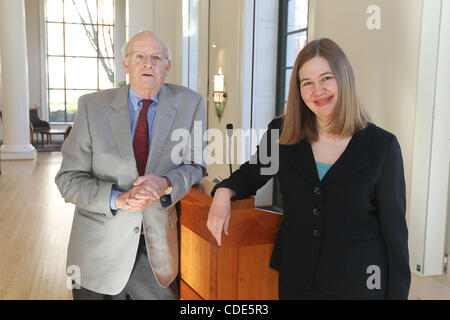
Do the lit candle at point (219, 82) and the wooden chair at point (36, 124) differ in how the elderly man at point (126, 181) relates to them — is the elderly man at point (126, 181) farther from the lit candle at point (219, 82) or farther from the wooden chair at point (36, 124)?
the wooden chair at point (36, 124)

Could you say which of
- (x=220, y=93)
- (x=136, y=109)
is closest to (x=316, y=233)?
(x=136, y=109)

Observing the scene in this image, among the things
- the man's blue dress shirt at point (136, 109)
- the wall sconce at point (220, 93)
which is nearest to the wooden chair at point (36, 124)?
the wall sconce at point (220, 93)

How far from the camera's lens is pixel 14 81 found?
40.6 feet

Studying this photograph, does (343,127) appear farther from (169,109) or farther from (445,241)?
(445,241)

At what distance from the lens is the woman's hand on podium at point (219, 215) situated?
174cm

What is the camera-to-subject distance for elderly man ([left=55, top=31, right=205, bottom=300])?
209 centimetres

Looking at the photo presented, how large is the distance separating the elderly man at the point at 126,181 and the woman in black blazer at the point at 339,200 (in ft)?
1.58

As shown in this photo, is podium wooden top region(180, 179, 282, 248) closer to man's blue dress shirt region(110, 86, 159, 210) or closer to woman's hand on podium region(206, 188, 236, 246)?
woman's hand on podium region(206, 188, 236, 246)

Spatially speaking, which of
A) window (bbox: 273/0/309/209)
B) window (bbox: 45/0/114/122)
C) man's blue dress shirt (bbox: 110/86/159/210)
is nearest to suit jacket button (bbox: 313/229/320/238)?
man's blue dress shirt (bbox: 110/86/159/210)

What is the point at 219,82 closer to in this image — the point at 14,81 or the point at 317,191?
the point at 317,191

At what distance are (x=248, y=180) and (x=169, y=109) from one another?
1.82 feet

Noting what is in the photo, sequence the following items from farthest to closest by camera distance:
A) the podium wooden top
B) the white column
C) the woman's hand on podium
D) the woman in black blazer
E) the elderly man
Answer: the white column, the elderly man, the podium wooden top, the woman's hand on podium, the woman in black blazer

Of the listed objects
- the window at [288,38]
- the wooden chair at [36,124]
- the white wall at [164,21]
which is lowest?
the wooden chair at [36,124]

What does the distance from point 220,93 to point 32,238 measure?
3451 millimetres
